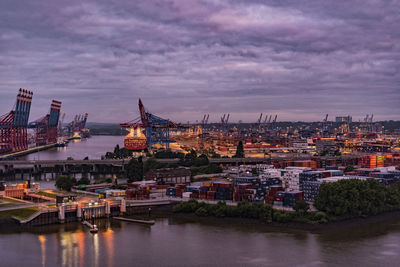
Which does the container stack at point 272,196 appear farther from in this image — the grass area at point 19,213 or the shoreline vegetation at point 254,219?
the grass area at point 19,213

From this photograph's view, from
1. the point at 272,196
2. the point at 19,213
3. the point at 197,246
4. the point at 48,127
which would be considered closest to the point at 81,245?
the point at 197,246

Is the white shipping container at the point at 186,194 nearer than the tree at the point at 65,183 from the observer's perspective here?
Yes

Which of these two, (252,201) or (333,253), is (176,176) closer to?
(252,201)

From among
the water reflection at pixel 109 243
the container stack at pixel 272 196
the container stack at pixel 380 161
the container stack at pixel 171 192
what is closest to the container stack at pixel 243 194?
the container stack at pixel 272 196

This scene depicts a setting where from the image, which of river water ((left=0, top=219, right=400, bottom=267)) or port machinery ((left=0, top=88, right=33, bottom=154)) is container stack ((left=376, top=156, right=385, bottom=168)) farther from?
port machinery ((left=0, top=88, right=33, bottom=154))

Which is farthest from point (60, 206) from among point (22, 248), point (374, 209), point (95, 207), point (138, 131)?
point (138, 131)

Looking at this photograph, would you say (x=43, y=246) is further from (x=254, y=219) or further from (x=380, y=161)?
(x=380, y=161)
